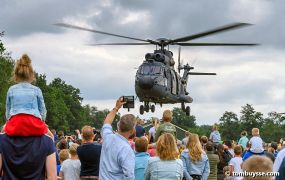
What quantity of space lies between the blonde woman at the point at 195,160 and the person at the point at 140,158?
Answer: 1.32 m

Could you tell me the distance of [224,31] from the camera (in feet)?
116

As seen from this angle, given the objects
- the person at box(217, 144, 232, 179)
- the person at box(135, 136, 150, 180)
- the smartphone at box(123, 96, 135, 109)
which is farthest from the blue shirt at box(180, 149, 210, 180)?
the person at box(217, 144, 232, 179)

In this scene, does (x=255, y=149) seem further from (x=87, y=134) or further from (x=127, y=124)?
(x=127, y=124)

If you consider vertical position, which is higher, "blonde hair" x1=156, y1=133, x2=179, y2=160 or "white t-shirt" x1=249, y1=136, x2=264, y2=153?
"white t-shirt" x1=249, y1=136, x2=264, y2=153

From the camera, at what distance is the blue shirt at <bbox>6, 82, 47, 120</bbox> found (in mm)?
6816

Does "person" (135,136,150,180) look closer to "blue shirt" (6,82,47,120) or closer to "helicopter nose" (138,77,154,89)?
"blue shirt" (6,82,47,120)

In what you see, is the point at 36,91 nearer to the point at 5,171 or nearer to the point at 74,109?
the point at 5,171

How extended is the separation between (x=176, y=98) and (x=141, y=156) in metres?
31.3

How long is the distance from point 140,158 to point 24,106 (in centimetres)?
435

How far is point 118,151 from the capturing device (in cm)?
886

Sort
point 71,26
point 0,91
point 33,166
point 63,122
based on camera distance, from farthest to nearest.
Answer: point 63,122
point 0,91
point 71,26
point 33,166

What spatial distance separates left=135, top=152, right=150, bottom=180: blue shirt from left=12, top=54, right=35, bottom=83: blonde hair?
4225 millimetres

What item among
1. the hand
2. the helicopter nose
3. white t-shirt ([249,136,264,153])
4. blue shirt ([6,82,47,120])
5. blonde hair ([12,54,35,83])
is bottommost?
→ white t-shirt ([249,136,264,153])

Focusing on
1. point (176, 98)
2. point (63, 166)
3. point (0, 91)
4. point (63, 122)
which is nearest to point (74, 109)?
point (63, 122)
